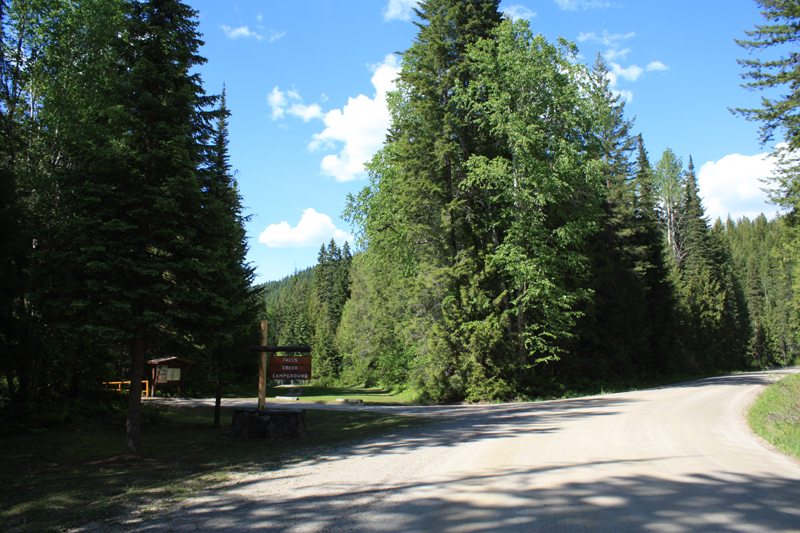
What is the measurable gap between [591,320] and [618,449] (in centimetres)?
2155

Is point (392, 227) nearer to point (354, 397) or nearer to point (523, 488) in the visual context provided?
point (354, 397)

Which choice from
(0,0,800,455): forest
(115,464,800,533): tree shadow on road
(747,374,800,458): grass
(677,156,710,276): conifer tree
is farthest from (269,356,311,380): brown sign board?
(677,156,710,276): conifer tree

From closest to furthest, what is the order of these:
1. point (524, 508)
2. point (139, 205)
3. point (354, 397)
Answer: point (524, 508)
point (139, 205)
point (354, 397)

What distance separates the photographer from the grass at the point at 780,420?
Answer: 8516 millimetres

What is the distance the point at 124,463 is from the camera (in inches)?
350

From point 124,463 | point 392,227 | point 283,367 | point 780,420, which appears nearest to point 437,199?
point 392,227

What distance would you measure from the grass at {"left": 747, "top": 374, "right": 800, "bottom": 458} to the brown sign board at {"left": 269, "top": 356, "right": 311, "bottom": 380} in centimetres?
1051

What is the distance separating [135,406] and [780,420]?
Answer: 49.4 feet

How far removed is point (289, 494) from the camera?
5840 mm

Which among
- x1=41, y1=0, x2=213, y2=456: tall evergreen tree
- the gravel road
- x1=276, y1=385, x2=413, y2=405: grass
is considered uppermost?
x1=41, y1=0, x2=213, y2=456: tall evergreen tree

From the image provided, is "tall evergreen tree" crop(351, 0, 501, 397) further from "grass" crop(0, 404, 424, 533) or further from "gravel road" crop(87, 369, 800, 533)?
"gravel road" crop(87, 369, 800, 533)

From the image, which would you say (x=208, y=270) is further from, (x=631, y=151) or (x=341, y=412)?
(x=631, y=151)

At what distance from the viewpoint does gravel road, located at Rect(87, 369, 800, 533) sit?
4.60 metres

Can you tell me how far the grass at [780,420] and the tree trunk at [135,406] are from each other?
12.6 metres
